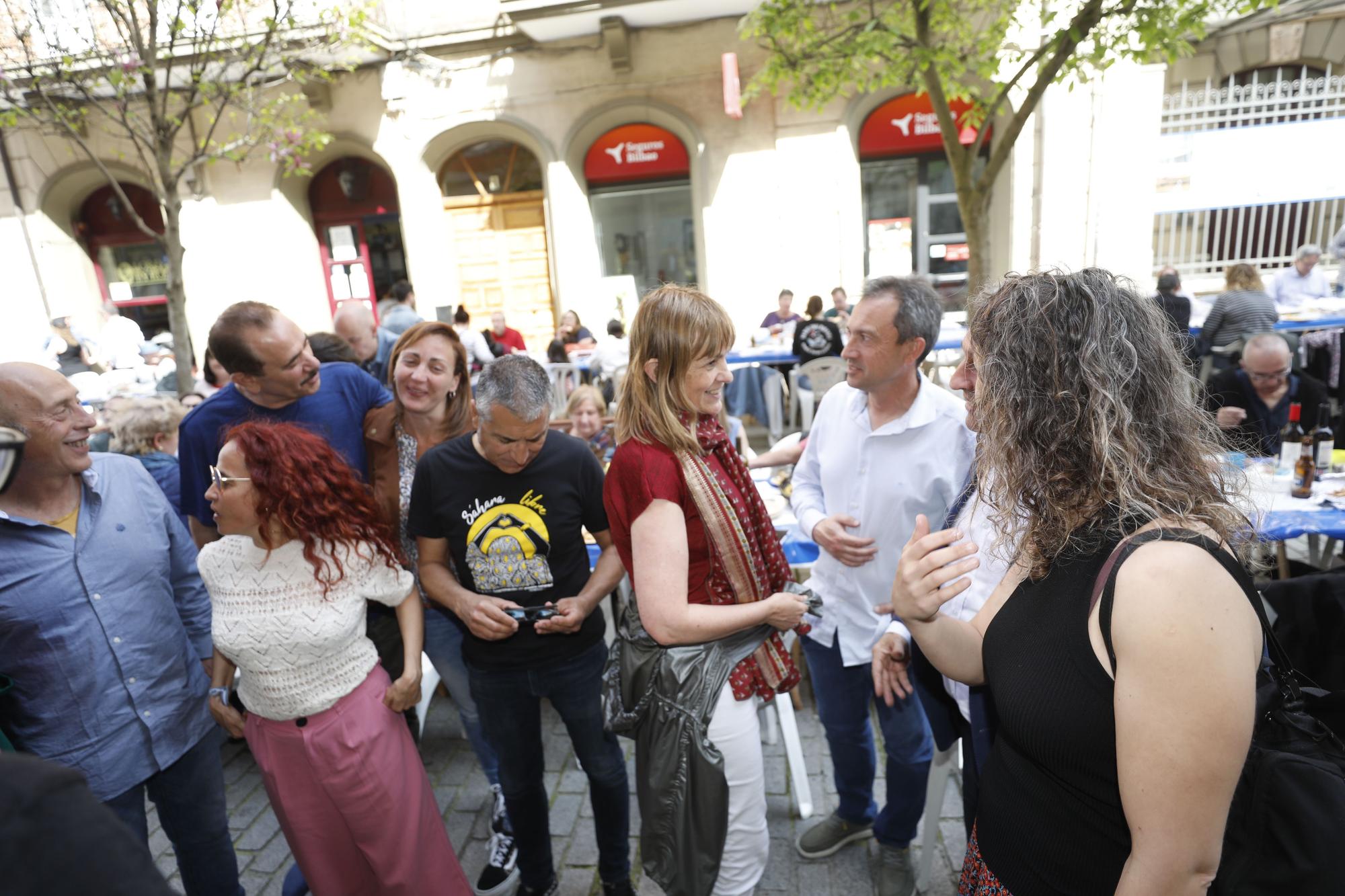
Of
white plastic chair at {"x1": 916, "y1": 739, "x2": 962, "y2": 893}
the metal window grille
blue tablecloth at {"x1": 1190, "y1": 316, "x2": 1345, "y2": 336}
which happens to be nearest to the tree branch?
blue tablecloth at {"x1": 1190, "y1": 316, "x2": 1345, "y2": 336}

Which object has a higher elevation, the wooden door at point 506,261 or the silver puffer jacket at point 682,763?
the wooden door at point 506,261

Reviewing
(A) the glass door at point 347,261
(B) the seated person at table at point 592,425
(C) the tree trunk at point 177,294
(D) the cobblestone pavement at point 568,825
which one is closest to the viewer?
(D) the cobblestone pavement at point 568,825

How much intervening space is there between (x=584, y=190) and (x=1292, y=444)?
1082 centimetres

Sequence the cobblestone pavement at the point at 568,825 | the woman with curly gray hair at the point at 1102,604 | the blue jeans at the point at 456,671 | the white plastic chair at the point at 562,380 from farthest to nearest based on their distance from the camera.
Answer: the white plastic chair at the point at 562,380, the blue jeans at the point at 456,671, the cobblestone pavement at the point at 568,825, the woman with curly gray hair at the point at 1102,604

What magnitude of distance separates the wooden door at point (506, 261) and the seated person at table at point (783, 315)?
4.09 m

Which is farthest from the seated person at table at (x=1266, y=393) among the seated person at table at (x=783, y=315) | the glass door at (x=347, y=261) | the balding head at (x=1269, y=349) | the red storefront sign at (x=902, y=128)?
the glass door at (x=347, y=261)

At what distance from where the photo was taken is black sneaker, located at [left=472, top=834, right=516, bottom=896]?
2.78 m

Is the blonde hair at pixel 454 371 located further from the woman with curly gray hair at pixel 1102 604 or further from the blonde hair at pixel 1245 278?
the blonde hair at pixel 1245 278

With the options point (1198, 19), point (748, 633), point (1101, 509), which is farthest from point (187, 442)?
point (1198, 19)

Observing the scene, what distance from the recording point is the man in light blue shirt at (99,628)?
2.00 meters

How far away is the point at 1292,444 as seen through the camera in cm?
396

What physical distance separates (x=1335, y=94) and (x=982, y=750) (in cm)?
1295

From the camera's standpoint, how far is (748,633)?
6.55ft

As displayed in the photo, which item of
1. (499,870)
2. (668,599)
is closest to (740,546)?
(668,599)
